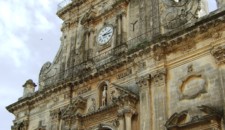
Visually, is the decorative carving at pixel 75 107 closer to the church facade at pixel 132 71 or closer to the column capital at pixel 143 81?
the church facade at pixel 132 71

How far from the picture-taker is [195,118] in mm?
11906

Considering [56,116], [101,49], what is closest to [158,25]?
[101,49]

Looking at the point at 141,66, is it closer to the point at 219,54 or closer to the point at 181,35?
the point at 181,35

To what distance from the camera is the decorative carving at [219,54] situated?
1223 cm

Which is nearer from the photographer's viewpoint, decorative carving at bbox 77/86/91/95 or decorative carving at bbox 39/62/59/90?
decorative carving at bbox 77/86/91/95

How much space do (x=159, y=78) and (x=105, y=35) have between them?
13.6ft

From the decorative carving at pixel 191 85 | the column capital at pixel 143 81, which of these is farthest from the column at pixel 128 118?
the decorative carving at pixel 191 85

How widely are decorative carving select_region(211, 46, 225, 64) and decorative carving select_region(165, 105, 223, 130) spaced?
4.95ft

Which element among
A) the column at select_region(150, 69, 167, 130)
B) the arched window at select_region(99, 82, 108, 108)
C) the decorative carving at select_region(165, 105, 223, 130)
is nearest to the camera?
the decorative carving at select_region(165, 105, 223, 130)

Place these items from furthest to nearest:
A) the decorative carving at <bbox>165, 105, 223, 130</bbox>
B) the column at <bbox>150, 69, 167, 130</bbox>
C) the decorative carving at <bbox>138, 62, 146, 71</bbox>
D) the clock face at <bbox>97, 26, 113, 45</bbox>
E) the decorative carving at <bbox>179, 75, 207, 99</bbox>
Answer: the clock face at <bbox>97, 26, 113, 45</bbox> < the decorative carving at <bbox>138, 62, 146, 71</bbox> < the column at <bbox>150, 69, 167, 130</bbox> < the decorative carving at <bbox>179, 75, 207, 99</bbox> < the decorative carving at <bbox>165, 105, 223, 130</bbox>

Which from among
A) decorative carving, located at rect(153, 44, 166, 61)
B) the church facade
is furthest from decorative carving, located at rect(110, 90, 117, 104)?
decorative carving, located at rect(153, 44, 166, 61)

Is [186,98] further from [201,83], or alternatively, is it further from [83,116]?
[83,116]

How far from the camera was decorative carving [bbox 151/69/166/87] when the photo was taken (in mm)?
13398

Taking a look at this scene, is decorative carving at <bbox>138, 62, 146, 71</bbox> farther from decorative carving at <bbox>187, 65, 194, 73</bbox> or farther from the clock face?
the clock face
